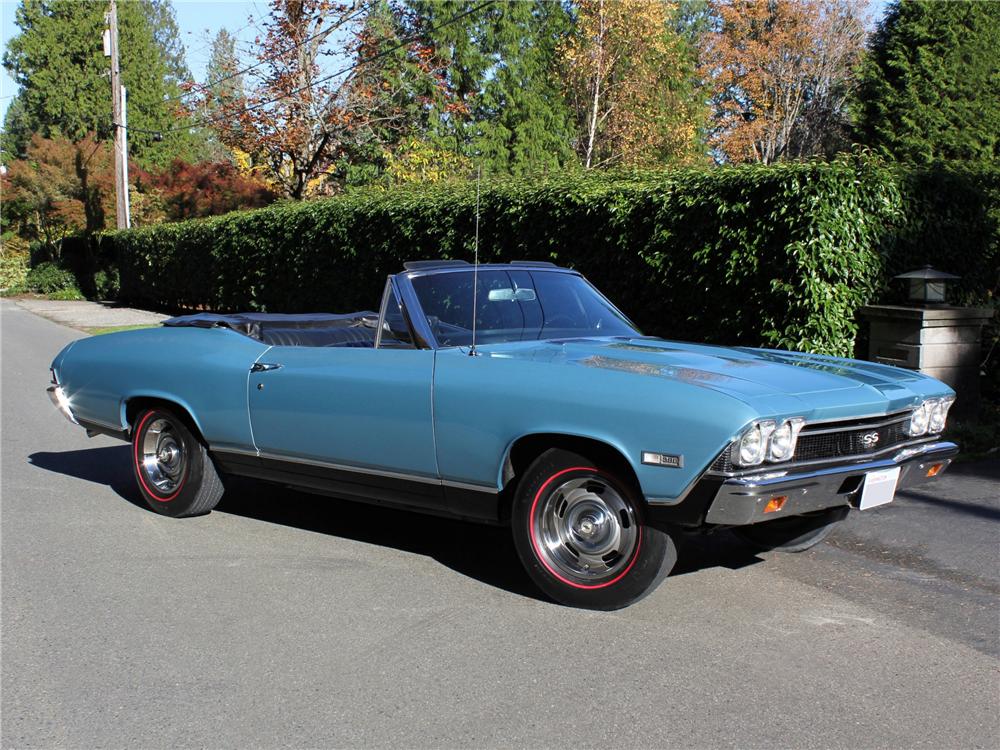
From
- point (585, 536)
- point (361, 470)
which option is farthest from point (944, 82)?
point (585, 536)

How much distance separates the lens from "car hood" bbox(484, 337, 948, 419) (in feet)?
13.1

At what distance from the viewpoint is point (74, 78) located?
6116 cm

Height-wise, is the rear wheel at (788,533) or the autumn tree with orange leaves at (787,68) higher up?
the autumn tree with orange leaves at (787,68)

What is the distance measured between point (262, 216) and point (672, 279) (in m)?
12.4

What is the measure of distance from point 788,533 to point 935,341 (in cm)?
412

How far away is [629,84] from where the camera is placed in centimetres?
3800

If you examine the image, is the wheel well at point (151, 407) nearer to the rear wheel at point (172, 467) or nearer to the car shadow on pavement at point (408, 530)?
the rear wheel at point (172, 467)

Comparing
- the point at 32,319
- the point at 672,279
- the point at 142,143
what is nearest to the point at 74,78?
the point at 142,143

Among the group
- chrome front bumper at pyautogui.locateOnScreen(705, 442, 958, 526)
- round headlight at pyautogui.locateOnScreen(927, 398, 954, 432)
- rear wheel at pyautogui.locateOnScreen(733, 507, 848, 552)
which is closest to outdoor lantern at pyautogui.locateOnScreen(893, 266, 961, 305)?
rear wheel at pyautogui.locateOnScreen(733, 507, 848, 552)

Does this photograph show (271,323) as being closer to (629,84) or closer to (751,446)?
(751,446)

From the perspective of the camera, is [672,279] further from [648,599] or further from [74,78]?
[74,78]

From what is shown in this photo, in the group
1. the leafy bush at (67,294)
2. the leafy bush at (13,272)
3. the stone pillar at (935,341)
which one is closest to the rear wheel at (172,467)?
the stone pillar at (935,341)

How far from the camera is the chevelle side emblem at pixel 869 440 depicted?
420 cm

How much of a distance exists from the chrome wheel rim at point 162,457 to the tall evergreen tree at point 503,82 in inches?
1449
